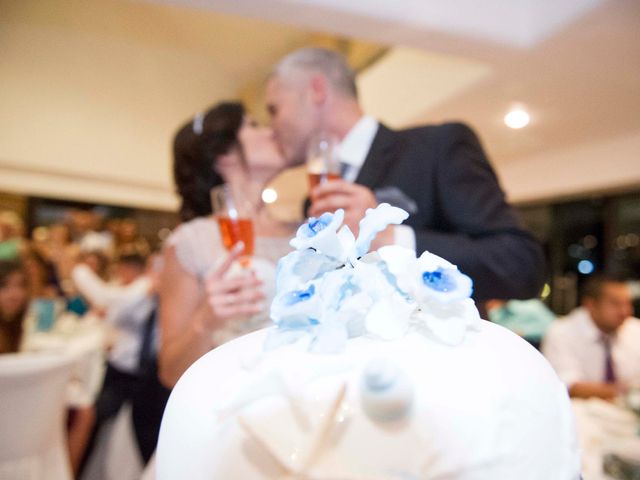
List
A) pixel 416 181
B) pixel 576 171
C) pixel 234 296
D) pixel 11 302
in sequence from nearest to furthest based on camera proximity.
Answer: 1. pixel 234 296
2. pixel 416 181
3. pixel 11 302
4. pixel 576 171

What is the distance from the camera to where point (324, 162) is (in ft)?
3.15

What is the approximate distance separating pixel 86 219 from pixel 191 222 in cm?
457

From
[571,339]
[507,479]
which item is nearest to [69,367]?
[507,479]

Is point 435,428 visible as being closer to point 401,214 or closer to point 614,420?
point 401,214

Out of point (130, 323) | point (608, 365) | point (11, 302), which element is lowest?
point (608, 365)

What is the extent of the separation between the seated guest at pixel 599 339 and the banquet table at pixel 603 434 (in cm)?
58

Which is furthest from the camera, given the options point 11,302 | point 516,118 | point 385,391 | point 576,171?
point 576,171

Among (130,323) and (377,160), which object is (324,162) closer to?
(377,160)

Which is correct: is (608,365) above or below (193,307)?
below

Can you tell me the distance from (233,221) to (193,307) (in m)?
0.32

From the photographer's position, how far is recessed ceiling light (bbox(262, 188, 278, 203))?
52.9 inches

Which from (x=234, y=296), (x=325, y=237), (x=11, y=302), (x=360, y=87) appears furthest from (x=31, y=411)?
(x=360, y=87)

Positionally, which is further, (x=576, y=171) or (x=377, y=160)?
(x=576, y=171)

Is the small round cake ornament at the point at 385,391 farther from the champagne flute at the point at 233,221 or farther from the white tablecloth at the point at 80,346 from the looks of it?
the white tablecloth at the point at 80,346
